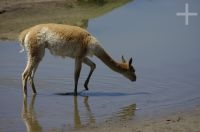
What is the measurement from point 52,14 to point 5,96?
981 centimetres

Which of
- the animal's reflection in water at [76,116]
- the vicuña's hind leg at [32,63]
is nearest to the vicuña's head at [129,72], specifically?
the animal's reflection in water at [76,116]

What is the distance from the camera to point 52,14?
20.7 meters

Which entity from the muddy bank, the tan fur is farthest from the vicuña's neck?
the muddy bank

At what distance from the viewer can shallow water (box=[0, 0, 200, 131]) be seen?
9625 millimetres

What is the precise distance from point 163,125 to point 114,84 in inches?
150

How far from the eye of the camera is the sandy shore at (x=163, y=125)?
27.6 feet

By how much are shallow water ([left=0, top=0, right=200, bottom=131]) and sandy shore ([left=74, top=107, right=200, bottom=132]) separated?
0.34 meters

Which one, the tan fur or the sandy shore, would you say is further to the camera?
the tan fur

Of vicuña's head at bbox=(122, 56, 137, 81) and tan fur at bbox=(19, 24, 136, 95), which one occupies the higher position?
tan fur at bbox=(19, 24, 136, 95)

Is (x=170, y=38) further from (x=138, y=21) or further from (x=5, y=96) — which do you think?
(x=5, y=96)

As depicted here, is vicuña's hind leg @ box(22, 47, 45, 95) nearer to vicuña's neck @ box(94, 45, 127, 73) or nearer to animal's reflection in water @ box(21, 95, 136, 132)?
animal's reflection in water @ box(21, 95, 136, 132)

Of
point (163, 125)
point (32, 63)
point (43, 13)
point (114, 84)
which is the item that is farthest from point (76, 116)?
point (43, 13)

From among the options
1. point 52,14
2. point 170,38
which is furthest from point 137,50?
point 52,14

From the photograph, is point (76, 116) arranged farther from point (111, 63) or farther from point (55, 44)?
point (111, 63)
